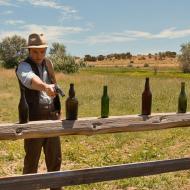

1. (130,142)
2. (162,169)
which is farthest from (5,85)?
(162,169)

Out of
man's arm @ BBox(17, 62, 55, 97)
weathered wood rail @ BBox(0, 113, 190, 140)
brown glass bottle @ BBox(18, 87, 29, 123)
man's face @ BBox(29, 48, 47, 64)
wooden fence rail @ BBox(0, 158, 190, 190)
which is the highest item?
man's face @ BBox(29, 48, 47, 64)

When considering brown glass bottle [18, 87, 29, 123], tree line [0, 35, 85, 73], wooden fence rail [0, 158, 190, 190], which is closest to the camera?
wooden fence rail [0, 158, 190, 190]

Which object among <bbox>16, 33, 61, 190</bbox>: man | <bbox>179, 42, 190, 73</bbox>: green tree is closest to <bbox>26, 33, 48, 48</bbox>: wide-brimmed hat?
<bbox>16, 33, 61, 190</bbox>: man

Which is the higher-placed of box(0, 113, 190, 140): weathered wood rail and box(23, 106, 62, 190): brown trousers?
box(0, 113, 190, 140): weathered wood rail

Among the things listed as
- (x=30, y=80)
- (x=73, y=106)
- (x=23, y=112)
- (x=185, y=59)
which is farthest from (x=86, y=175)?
(x=185, y=59)

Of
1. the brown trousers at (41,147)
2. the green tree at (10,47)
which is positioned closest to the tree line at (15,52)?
the green tree at (10,47)

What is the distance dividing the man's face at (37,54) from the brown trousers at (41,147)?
58cm

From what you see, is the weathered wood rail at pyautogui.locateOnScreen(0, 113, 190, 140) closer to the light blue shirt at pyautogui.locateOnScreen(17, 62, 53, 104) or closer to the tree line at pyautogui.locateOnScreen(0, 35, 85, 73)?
the light blue shirt at pyautogui.locateOnScreen(17, 62, 53, 104)

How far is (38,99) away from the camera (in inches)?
210

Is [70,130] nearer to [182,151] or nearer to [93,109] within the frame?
[182,151]

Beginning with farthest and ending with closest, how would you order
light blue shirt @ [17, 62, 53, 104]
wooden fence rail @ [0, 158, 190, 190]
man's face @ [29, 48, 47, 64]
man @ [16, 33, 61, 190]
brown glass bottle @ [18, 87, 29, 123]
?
man's face @ [29, 48, 47, 64], man @ [16, 33, 61, 190], light blue shirt @ [17, 62, 53, 104], brown glass bottle @ [18, 87, 29, 123], wooden fence rail @ [0, 158, 190, 190]

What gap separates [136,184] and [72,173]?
2.59m

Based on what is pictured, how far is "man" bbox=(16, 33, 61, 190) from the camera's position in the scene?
17.0 feet

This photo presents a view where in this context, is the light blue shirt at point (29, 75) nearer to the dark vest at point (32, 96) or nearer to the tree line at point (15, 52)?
the dark vest at point (32, 96)
